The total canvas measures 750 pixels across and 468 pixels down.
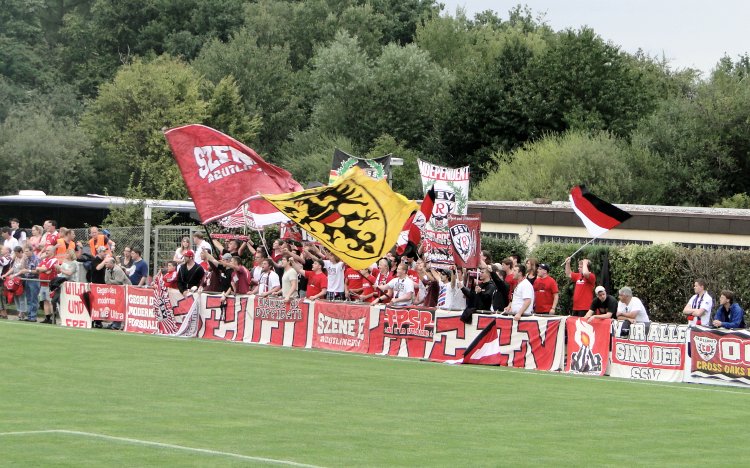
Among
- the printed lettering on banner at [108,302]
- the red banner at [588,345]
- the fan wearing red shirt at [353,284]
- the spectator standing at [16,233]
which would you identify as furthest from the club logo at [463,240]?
the spectator standing at [16,233]

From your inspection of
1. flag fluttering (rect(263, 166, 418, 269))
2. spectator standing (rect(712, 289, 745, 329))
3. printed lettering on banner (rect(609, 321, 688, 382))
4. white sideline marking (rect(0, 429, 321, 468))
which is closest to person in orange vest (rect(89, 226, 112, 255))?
flag fluttering (rect(263, 166, 418, 269))

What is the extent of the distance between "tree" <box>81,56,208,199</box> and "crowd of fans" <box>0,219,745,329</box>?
42.5 meters

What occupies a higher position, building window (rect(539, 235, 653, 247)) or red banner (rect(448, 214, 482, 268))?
building window (rect(539, 235, 653, 247))

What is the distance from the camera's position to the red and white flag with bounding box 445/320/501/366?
24969 mm

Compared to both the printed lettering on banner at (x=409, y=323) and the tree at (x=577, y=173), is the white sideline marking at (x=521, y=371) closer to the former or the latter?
the printed lettering on banner at (x=409, y=323)

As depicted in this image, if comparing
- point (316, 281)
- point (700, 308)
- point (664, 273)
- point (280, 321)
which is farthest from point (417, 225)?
point (700, 308)

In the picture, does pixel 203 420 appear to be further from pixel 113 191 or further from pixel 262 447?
pixel 113 191

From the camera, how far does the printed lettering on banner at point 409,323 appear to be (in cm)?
2588

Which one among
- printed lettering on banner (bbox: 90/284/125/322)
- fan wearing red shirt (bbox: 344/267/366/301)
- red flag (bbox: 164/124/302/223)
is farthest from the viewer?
printed lettering on banner (bbox: 90/284/125/322)

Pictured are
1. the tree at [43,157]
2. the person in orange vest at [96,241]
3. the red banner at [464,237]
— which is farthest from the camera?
the tree at [43,157]

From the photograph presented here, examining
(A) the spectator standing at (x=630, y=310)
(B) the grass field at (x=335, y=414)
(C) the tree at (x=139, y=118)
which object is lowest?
(B) the grass field at (x=335, y=414)

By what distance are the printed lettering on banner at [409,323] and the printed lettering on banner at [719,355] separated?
530cm

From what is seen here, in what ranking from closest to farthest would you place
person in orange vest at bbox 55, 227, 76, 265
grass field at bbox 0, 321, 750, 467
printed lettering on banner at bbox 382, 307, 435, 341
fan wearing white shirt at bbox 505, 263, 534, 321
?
grass field at bbox 0, 321, 750, 467 → fan wearing white shirt at bbox 505, 263, 534, 321 → printed lettering on banner at bbox 382, 307, 435, 341 → person in orange vest at bbox 55, 227, 76, 265

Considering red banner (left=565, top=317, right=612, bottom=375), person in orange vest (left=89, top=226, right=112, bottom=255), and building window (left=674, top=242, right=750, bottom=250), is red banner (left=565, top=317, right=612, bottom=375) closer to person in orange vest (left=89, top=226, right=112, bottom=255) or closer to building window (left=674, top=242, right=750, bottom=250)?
building window (left=674, top=242, right=750, bottom=250)
